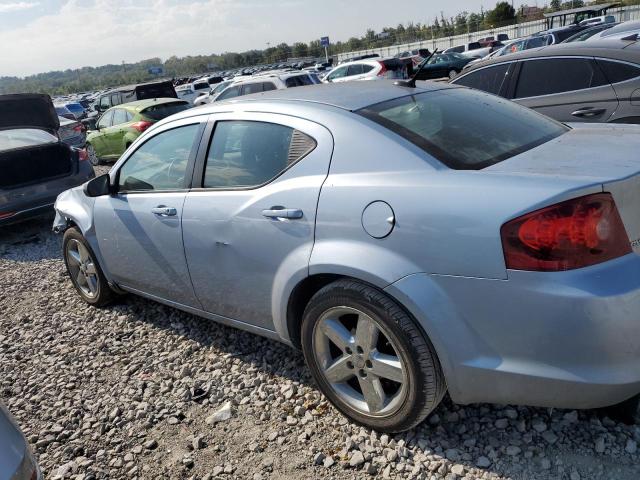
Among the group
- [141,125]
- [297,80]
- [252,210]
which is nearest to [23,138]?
[141,125]

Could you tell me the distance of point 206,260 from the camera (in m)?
3.14

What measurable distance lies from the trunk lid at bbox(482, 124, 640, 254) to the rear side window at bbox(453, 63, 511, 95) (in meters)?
4.05

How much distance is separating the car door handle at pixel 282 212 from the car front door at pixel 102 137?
1108 centimetres

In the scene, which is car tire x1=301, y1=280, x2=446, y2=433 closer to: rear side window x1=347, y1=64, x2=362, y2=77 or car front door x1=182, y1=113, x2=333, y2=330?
car front door x1=182, y1=113, x2=333, y2=330

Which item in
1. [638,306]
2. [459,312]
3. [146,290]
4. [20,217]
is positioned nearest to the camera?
[638,306]

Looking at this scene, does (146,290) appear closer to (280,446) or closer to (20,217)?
(280,446)

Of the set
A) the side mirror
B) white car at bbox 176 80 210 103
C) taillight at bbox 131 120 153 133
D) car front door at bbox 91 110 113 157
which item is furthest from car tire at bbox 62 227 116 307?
white car at bbox 176 80 210 103

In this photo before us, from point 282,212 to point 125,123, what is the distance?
10.5 meters

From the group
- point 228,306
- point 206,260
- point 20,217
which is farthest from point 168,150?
point 20,217

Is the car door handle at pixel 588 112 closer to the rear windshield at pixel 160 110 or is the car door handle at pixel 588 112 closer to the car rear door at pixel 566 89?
the car rear door at pixel 566 89

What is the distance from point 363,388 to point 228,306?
1014 mm

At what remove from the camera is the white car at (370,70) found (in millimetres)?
20141

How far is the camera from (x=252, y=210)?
281 cm

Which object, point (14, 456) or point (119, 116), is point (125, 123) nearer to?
point (119, 116)
